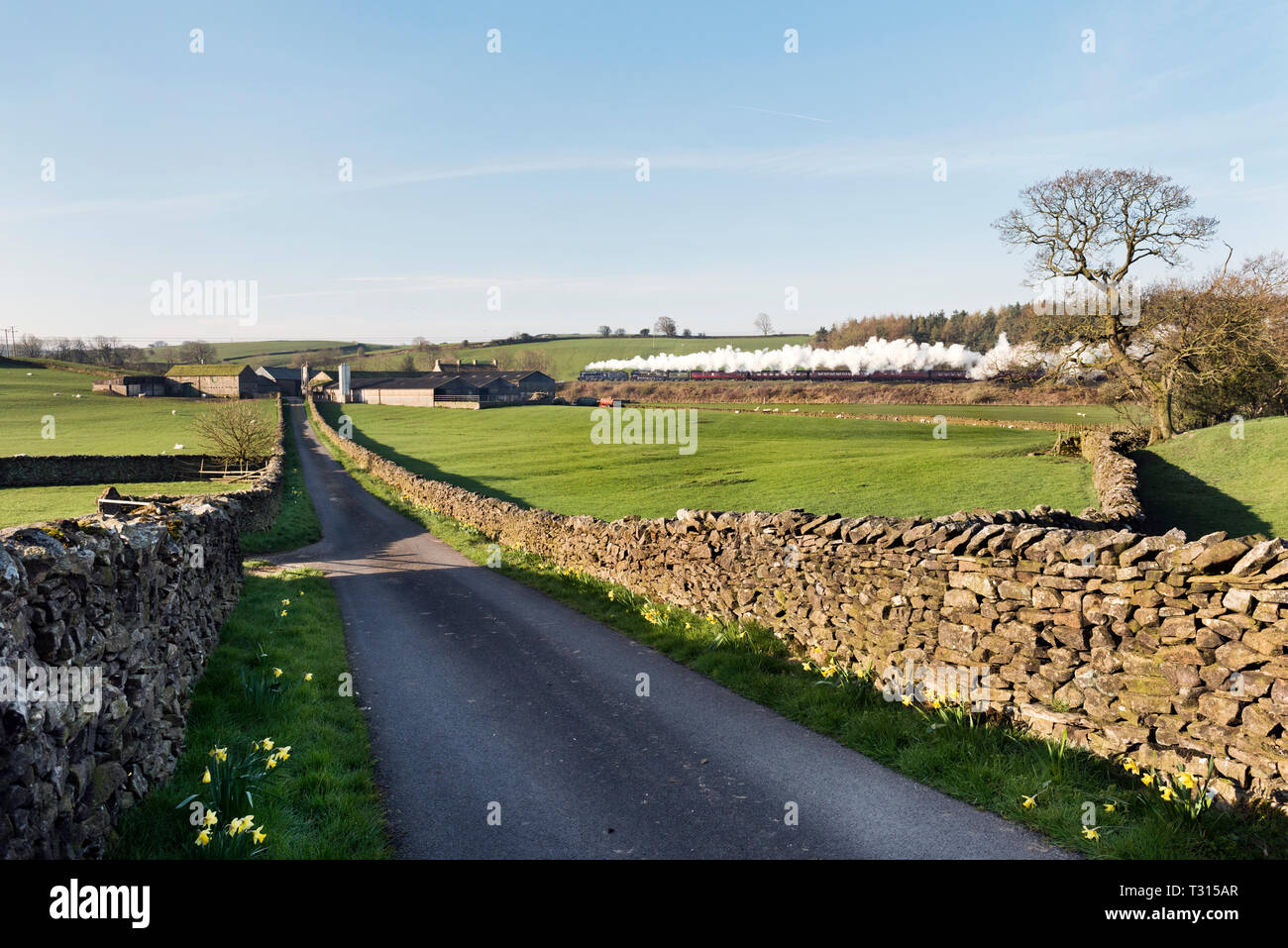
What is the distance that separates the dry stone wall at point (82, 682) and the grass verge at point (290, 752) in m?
0.26

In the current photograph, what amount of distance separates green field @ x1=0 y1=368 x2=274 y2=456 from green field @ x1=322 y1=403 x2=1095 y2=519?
1909 centimetres

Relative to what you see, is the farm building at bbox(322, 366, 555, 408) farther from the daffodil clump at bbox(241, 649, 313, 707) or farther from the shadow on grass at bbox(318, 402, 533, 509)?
the daffodil clump at bbox(241, 649, 313, 707)

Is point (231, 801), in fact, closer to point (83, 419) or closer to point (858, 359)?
point (83, 419)

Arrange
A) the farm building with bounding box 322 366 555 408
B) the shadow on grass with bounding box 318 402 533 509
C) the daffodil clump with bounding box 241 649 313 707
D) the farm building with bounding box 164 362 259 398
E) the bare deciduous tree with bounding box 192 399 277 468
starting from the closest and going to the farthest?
the daffodil clump with bounding box 241 649 313 707 < the shadow on grass with bounding box 318 402 533 509 < the bare deciduous tree with bounding box 192 399 277 468 < the farm building with bounding box 322 366 555 408 < the farm building with bounding box 164 362 259 398

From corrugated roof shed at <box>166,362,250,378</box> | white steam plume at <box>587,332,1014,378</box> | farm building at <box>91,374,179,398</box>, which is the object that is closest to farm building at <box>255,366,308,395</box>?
corrugated roof shed at <box>166,362,250,378</box>

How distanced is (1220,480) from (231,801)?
32.8 meters

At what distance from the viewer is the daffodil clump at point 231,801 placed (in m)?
5.37

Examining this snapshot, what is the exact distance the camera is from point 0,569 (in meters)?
4.30

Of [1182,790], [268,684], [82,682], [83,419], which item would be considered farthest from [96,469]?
[1182,790]

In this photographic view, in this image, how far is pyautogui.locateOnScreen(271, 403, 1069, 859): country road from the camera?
6199mm

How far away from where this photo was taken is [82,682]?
508cm
